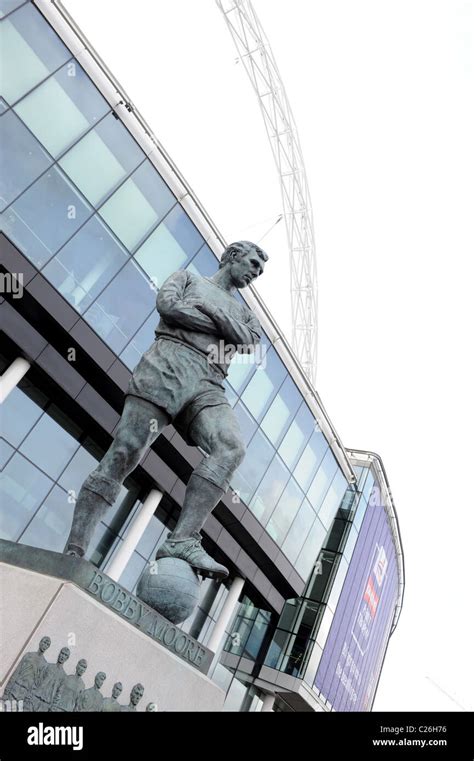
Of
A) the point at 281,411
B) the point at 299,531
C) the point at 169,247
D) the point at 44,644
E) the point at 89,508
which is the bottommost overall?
the point at 44,644

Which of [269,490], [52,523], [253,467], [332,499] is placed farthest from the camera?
[332,499]

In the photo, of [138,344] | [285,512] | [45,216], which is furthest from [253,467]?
[45,216]

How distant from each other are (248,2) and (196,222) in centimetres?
1846

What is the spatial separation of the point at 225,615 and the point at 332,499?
7.53 metres

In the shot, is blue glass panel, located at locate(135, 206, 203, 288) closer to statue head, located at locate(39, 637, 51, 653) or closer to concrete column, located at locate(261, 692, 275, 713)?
statue head, located at locate(39, 637, 51, 653)

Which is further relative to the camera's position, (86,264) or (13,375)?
(86,264)

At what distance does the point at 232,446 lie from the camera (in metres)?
4.40

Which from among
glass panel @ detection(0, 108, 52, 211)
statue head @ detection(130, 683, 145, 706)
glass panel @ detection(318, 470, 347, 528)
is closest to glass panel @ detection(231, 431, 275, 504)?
glass panel @ detection(318, 470, 347, 528)

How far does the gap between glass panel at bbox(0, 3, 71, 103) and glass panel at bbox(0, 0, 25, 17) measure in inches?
5.2

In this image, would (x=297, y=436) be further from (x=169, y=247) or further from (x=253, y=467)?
(x=169, y=247)

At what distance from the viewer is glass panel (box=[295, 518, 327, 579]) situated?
79.6 feet

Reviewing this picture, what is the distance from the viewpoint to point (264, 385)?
74.1 feet

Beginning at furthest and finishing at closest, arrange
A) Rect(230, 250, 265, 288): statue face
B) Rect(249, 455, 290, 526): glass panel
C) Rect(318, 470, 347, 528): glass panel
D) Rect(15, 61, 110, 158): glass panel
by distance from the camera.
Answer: Rect(318, 470, 347, 528): glass panel → Rect(249, 455, 290, 526): glass panel → Rect(15, 61, 110, 158): glass panel → Rect(230, 250, 265, 288): statue face

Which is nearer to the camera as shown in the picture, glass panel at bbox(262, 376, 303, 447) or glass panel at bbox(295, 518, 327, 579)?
glass panel at bbox(262, 376, 303, 447)
